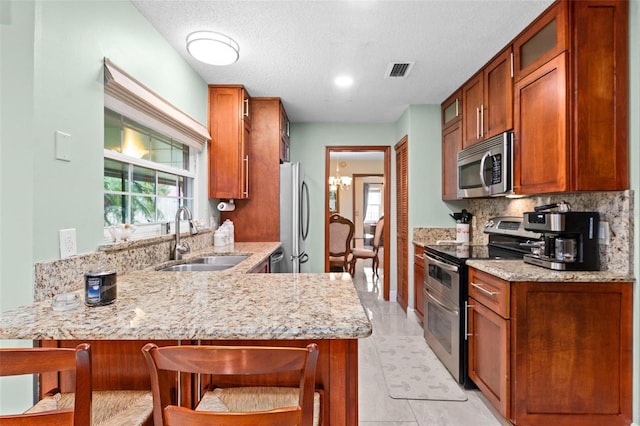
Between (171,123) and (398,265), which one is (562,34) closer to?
(171,123)

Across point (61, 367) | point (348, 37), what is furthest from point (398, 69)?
point (61, 367)

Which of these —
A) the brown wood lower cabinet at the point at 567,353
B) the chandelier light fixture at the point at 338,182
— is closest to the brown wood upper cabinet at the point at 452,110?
the brown wood lower cabinet at the point at 567,353

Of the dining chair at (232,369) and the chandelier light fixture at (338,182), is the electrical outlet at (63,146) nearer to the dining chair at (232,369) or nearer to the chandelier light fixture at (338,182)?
the dining chair at (232,369)

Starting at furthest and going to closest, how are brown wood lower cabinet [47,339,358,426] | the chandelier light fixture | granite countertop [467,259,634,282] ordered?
1. the chandelier light fixture
2. granite countertop [467,259,634,282]
3. brown wood lower cabinet [47,339,358,426]

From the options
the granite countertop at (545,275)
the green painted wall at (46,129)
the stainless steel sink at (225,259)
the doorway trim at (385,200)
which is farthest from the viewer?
the doorway trim at (385,200)

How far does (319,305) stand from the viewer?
46.3 inches

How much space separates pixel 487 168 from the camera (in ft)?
8.48

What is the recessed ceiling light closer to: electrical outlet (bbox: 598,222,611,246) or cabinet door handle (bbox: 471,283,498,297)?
cabinet door handle (bbox: 471,283,498,297)

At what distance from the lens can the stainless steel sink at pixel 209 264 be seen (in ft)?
7.73

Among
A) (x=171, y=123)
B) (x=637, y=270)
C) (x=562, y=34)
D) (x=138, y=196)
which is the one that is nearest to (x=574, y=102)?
(x=562, y=34)

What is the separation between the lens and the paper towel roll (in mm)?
3355

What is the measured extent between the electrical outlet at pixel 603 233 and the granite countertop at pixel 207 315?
1506 millimetres

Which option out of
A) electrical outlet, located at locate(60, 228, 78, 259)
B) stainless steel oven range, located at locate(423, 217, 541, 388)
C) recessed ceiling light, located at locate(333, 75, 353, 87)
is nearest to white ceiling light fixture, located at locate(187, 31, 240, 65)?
recessed ceiling light, located at locate(333, 75, 353, 87)

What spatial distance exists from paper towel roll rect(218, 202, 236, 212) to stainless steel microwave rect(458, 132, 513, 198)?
2.26m
